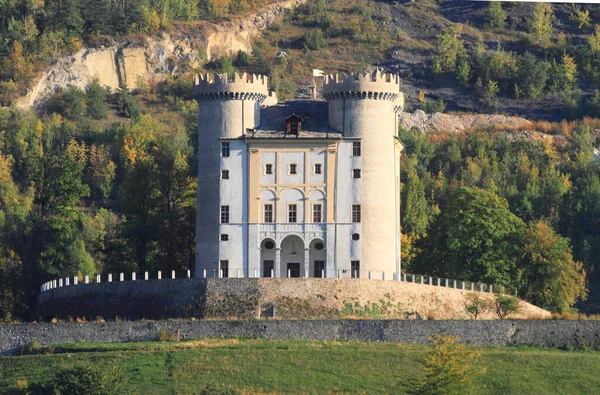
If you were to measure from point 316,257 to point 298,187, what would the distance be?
4.08 metres

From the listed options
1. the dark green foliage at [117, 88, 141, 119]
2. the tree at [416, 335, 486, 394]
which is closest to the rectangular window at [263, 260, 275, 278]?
the tree at [416, 335, 486, 394]

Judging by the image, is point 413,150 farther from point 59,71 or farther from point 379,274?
point 379,274

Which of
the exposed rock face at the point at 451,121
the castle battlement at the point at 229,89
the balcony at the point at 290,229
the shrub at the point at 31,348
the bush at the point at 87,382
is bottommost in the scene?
the bush at the point at 87,382

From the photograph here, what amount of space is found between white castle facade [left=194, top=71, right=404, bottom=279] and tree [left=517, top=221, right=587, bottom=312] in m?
8.65

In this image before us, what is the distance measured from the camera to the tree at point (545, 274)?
115 metres

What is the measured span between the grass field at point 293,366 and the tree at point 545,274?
19176mm

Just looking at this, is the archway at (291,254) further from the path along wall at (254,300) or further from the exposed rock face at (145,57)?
the exposed rock face at (145,57)

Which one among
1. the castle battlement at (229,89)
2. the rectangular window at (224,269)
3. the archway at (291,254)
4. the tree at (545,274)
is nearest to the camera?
the rectangular window at (224,269)

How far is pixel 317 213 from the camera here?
362 ft

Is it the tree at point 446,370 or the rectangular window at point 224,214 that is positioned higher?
the rectangular window at point 224,214

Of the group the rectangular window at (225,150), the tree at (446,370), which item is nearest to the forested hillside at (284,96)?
the rectangular window at (225,150)

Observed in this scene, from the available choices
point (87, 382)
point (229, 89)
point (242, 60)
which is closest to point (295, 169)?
point (229, 89)

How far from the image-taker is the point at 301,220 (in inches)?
4331

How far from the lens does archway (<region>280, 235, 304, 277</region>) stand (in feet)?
364
